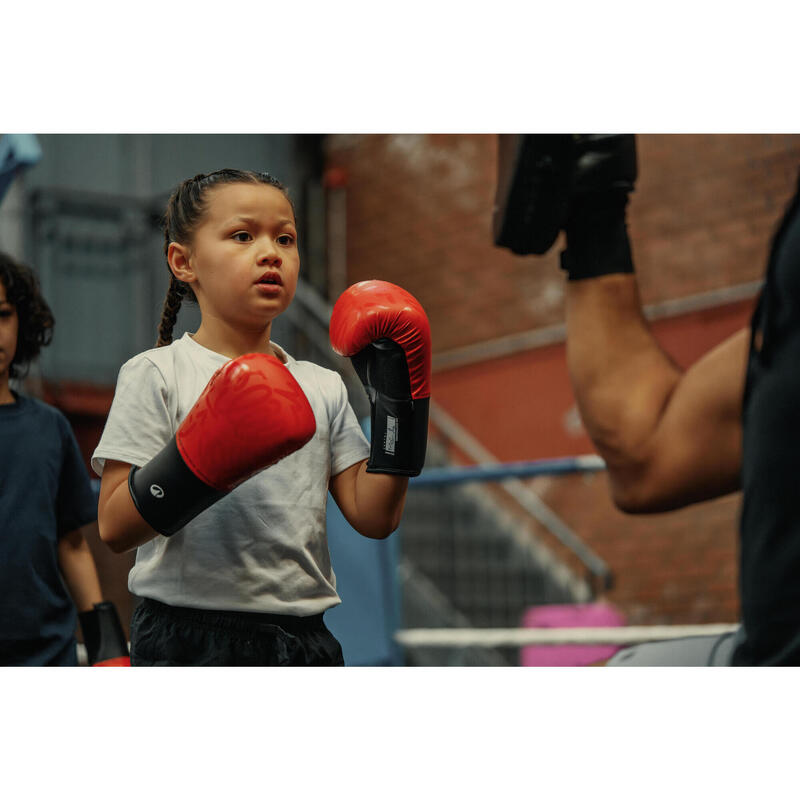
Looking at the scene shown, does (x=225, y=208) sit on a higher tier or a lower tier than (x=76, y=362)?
higher

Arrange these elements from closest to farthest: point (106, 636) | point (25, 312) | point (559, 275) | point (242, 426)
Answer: point (242, 426) < point (106, 636) < point (25, 312) < point (559, 275)

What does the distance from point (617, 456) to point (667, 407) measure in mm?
83

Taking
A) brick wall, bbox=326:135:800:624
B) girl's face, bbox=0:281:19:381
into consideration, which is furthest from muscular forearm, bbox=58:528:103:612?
brick wall, bbox=326:135:800:624

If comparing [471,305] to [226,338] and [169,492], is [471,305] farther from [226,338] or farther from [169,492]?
[169,492]

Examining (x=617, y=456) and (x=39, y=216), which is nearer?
(x=617, y=456)

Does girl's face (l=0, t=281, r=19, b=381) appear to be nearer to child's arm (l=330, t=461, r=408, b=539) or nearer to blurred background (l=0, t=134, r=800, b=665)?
blurred background (l=0, t=134, r=800, b=665)

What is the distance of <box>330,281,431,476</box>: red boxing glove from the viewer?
48.6 inches

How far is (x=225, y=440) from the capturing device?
112 centimetres

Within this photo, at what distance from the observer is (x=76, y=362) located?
2.37 m

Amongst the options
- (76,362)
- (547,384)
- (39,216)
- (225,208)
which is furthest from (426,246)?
(225,208)

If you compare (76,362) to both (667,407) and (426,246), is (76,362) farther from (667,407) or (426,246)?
(426,246)

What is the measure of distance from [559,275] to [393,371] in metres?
2.97

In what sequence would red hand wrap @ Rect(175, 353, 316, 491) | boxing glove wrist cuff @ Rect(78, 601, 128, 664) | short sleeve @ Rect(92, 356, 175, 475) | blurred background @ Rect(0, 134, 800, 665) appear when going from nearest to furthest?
1. red hand wrap @ Rect(175, 353, 316, 491)
2. short sleeve @ Rect(92, 356, 175, 475)
3. boxing glove wrist cuff @ Rect(78, 601, 128, 664)
4. blurred background @ Rect(0, 134, 800, 665)

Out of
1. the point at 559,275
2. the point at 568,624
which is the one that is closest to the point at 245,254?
the point at 568,624
